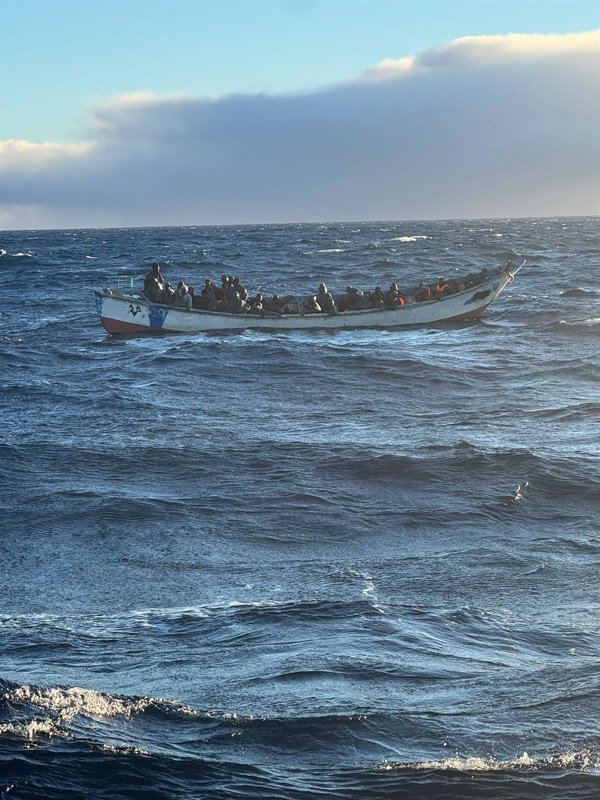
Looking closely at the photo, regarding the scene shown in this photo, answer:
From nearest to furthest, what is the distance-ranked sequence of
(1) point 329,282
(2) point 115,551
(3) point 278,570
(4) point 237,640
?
(4) point 237,640 < (3) point 278,570 < (2) point 115,551 < (1) point 329,282

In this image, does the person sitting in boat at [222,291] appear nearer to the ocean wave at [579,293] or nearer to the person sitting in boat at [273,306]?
the person sitting in boat at [273,306]

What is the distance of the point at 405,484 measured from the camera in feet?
60.5

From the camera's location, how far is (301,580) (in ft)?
44.1

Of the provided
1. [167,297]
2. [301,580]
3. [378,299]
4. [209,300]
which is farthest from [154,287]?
[301,580]

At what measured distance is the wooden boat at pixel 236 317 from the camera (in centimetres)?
3888

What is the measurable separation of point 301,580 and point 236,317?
25633 millimetres

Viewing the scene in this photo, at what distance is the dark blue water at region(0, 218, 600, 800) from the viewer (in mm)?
8094

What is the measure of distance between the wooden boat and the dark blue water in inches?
240

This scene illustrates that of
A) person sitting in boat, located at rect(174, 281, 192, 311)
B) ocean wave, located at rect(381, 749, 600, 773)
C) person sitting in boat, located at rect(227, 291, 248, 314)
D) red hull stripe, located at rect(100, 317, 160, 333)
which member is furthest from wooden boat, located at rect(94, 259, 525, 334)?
ocean wave, located at rect(381, 749, 600, 773)

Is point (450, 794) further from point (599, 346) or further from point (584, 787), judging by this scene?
point (599, 346)

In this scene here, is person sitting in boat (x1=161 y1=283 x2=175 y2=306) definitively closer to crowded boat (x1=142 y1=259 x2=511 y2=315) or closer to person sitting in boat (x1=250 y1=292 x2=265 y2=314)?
crowded boat (x1=142 y1=259 x2=511 y2=315)

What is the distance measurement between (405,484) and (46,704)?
10.4 metres

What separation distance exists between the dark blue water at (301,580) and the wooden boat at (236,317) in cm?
611

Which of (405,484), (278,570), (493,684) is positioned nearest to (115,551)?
(278,570)
